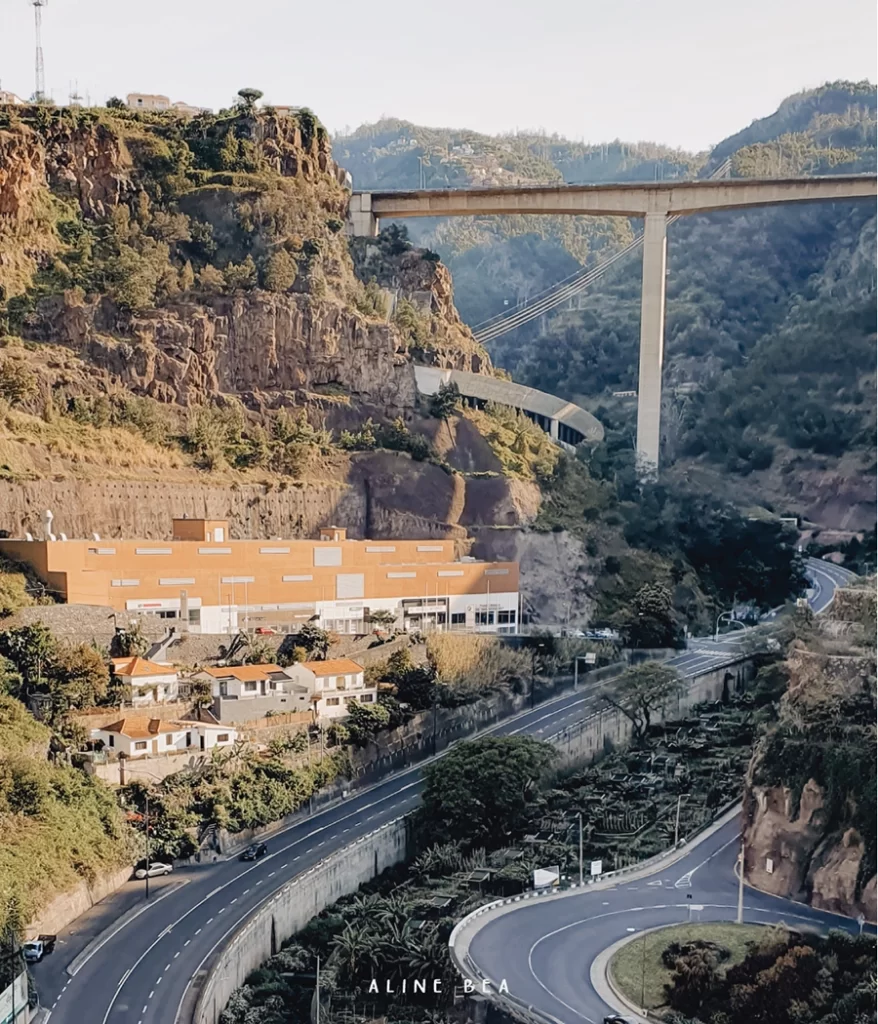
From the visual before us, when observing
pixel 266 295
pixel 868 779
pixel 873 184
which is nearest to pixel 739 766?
pixel 868 779

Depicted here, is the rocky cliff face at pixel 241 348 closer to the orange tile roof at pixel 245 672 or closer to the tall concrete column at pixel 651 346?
the tall concrete column at pixel 651 346

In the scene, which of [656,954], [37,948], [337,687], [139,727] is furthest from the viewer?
[337,687]

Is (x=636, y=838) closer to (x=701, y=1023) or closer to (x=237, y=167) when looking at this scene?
(x=701, y=1023)

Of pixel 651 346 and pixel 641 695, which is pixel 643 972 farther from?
pixel 651 346

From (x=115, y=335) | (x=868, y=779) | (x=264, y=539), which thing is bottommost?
(x=868, y=779)

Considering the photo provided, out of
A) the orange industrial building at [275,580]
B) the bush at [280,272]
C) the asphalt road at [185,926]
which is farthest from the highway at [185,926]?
the bush at [280,272]

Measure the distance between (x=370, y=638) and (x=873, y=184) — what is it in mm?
18973

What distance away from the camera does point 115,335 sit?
1480 inches

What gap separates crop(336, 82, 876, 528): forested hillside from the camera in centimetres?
4800

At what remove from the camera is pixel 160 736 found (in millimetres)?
27797

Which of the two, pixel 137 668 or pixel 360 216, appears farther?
pixel 360 216

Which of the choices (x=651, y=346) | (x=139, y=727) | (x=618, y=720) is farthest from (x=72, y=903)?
(x=651, y=346)

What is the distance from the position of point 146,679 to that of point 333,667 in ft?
12.3

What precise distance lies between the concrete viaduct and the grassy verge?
2172cm
